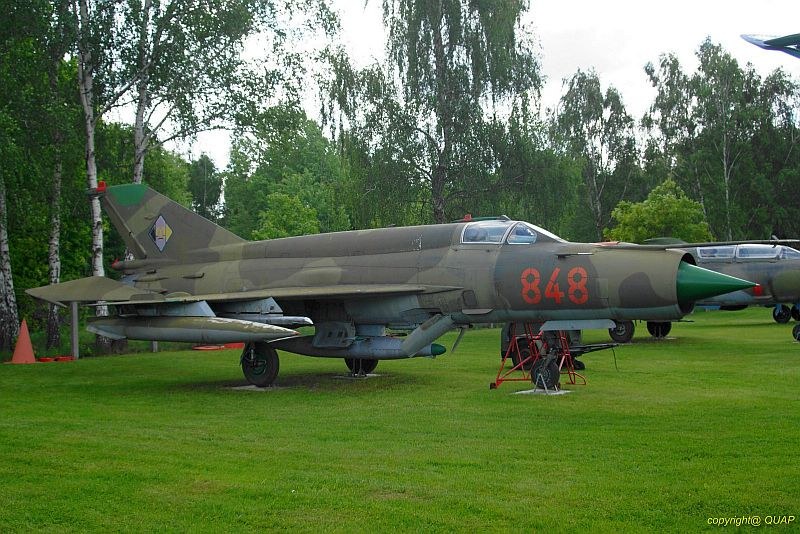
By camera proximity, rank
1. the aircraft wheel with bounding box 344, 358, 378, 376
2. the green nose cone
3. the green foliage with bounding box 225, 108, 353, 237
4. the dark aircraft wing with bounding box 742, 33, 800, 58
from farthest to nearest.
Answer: the green foliage with bounding box 225, 108, 353, 237 → the aircraft wheel with bounding box 344, 358, 378, 376 → the green nose cone → the dark aircraft wing with bounding box 742, 33, 800, 58

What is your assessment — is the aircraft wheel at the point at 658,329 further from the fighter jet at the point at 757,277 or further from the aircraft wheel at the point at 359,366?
Answer: the aircraft wheel at the point at 359,366

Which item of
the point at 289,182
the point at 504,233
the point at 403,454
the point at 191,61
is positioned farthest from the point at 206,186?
the point at 403,454

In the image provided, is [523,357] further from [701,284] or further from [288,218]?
[288,218]

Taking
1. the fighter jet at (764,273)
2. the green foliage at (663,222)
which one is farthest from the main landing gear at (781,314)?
the green foliage at (663,222)

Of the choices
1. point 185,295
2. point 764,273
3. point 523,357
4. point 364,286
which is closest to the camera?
point 364,286

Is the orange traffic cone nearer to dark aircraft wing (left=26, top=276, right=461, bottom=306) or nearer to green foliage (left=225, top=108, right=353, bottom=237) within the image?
dark aircraft wing (left=26, top=276, right=461, bottom=306)

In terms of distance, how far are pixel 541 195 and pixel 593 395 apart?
21.7 meters

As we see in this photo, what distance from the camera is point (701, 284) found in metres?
11.0

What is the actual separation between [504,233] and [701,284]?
128 inches

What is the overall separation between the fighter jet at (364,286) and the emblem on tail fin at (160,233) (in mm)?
19

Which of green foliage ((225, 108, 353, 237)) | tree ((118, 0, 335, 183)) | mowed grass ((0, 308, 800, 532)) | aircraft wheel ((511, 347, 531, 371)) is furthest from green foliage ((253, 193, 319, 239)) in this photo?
mowed grass ((0, 308, 800, 532))

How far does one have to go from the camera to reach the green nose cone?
10.8m

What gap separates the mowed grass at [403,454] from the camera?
19.2ft

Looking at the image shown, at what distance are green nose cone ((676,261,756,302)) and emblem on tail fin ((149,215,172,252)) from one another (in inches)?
379
